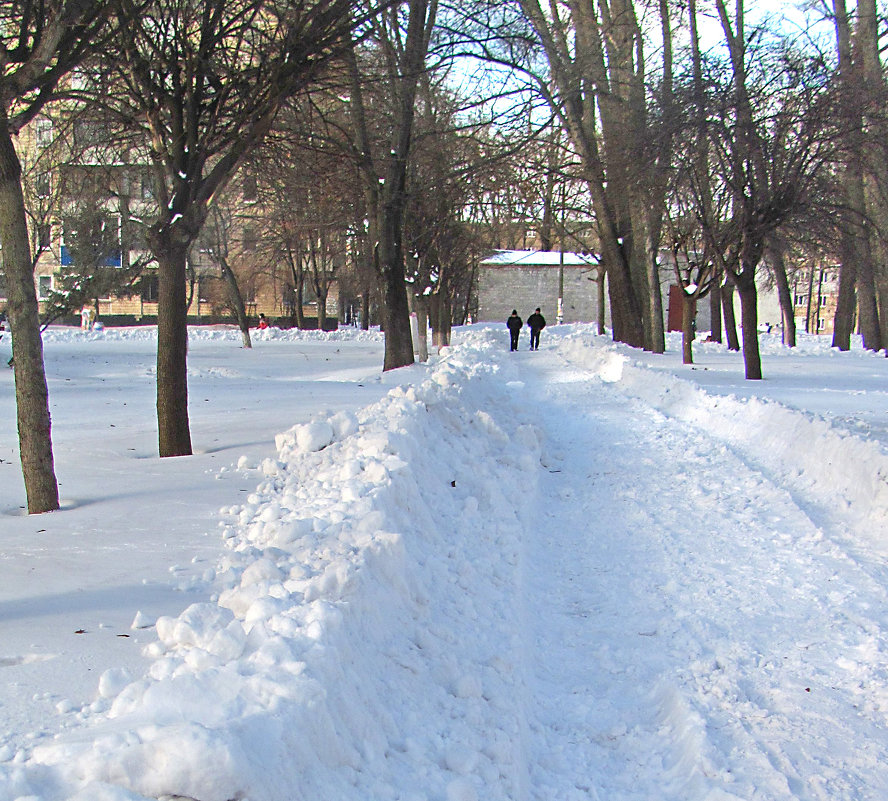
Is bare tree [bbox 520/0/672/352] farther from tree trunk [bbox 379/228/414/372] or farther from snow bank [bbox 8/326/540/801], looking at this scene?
snow bank [bbox 8/326/540/801]

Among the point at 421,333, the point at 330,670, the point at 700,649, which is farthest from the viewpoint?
the point at 421,333

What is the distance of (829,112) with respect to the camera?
1781 centimetres

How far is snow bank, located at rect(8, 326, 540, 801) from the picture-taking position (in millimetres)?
2592

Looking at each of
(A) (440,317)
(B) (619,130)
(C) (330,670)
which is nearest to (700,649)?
(C) (330,670)

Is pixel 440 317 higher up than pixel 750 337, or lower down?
higher up

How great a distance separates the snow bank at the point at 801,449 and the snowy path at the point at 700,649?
0.44 metres

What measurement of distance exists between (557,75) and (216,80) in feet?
27.4

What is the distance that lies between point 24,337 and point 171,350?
3026 mm

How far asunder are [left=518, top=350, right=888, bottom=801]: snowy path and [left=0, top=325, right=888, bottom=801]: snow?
0.02 meters

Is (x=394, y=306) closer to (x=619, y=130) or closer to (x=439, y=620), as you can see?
(x=619, y=130)

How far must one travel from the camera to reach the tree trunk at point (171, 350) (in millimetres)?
9383

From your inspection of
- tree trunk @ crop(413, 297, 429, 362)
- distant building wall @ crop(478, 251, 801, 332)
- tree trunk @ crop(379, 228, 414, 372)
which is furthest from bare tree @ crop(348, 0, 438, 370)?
distant building wall @ crop(478, 251, 801, 332)

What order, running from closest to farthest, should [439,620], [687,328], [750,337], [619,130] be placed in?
1. [439,620]
2. [750,337]
3. [619,130]
4. [687,328]

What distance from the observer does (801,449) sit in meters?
9.43
